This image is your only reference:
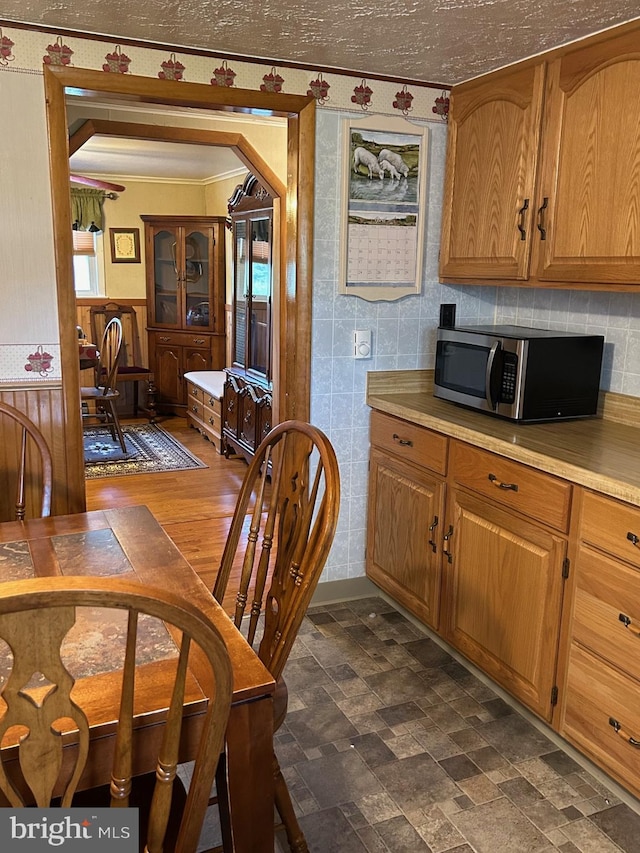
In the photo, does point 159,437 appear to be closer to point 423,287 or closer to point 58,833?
point 423,287

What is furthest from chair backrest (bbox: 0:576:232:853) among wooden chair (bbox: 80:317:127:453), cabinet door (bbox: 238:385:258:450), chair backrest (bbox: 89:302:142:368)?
chair backrest (bbox: 89:302:142:368)

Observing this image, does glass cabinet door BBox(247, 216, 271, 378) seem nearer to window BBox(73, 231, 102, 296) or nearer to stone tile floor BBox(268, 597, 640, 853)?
stone tile floor BBox(268, 597, 640, 853)

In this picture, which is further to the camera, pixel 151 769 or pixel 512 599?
pixel 512 599

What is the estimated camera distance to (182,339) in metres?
6.96

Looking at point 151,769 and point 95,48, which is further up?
point 95,48

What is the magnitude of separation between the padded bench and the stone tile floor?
3.16m

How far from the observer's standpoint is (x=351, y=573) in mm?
3205

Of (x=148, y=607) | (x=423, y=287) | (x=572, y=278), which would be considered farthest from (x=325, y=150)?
(x=148, y=607)

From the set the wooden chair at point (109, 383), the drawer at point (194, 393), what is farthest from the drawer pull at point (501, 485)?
the drawer at point (194, 393)

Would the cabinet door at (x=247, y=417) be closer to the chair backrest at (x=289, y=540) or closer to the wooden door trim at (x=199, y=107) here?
the wooden door trim at (x=199, y=107)

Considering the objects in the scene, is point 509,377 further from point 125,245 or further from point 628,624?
point 125,245

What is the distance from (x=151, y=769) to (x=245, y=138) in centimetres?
367

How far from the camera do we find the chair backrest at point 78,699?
0.85m

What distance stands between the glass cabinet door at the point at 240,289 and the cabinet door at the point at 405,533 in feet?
7.73
